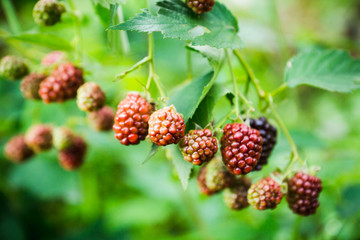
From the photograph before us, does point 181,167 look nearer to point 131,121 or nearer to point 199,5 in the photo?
point 131,121

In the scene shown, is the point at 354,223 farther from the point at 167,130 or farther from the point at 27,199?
the point at 27,199

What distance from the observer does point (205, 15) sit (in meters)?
1.08

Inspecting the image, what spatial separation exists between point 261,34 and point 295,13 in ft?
10.8

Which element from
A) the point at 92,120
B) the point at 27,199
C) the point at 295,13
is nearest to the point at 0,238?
the point at 27,199

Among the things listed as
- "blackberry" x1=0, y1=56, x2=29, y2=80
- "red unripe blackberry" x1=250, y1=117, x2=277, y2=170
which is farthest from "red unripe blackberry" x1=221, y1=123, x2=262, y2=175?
"blackberry" x1=0, y1=56, x2=29, y2=80

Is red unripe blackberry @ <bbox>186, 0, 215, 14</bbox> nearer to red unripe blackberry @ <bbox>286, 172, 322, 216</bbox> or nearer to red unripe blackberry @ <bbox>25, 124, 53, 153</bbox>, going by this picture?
red unripe blackberry @ <bbox>286, 172, 322, 216</bbox>

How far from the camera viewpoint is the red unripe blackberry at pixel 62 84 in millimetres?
1235

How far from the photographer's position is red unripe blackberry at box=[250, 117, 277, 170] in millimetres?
1117

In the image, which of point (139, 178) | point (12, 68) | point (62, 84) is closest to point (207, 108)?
point (62, 84)

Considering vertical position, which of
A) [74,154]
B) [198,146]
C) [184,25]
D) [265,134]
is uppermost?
[184,25]

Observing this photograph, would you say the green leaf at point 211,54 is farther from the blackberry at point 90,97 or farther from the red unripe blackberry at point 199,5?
the blackberry at point 90,97

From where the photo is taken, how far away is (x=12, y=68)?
4.45 ft

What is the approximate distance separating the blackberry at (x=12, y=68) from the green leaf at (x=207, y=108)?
32.1 inches

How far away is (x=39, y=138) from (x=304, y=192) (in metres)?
1.23
